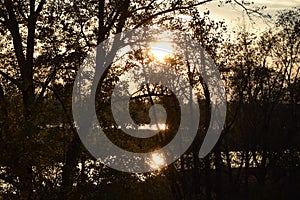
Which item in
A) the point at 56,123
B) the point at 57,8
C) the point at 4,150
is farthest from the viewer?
the point at 57,8

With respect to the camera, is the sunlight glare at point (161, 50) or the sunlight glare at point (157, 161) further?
the sunlight glare at point (157, 161)

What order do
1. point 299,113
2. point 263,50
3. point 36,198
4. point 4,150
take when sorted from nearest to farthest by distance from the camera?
point 4,150 → point 36,198 → point 263,50 → point 299,113

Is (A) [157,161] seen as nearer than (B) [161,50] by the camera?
No

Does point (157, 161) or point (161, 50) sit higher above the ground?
point (161, 50)

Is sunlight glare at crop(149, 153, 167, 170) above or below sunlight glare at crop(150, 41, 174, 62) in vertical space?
below

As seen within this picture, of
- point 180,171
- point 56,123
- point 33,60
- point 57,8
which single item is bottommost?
point 180,171

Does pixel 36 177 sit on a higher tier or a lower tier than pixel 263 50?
lower

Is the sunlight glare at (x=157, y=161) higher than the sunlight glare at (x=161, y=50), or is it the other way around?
the sunlight glare at (x=161, y=50)

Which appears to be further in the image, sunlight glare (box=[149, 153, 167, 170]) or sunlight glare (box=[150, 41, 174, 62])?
sunlight glare (box=[149, 153, 167, 170])

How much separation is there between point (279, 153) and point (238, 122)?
175 inches

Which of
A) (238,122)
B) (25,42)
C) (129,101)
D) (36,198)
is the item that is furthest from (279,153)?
(36,198)

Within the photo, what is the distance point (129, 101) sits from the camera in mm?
23094

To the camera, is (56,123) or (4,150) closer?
(4,150)

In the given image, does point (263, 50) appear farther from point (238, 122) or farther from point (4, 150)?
point (4, 150)
